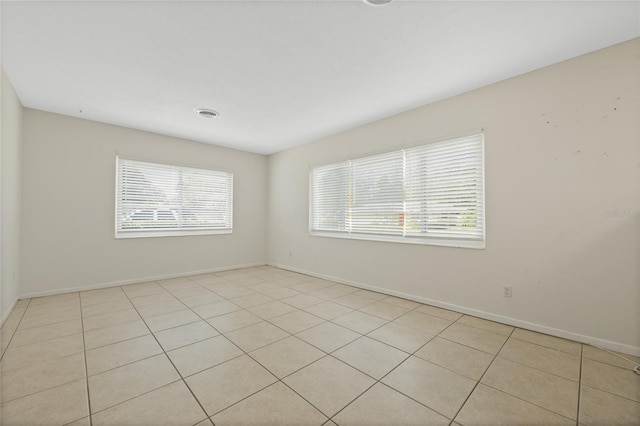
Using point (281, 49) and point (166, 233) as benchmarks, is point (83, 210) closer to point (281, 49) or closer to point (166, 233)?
point (166, 233)

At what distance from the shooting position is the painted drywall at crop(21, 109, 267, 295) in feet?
11.7

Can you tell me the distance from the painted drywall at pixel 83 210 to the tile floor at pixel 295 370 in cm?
70

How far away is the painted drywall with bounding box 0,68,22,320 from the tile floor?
331mm

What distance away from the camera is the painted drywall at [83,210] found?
3570mm

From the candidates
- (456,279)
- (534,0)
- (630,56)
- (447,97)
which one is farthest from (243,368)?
(630,56)

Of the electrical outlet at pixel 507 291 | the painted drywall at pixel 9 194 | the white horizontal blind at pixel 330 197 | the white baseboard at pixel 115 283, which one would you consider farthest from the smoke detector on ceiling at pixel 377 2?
the white baseboard at pixel 115 283

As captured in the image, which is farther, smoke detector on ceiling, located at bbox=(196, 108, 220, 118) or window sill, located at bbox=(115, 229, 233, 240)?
window sill, located at bbox=(115, 229, 233, 240)

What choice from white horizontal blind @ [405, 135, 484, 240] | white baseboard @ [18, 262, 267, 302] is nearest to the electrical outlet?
white horizontal blind @ [405, 135, 484, 240]

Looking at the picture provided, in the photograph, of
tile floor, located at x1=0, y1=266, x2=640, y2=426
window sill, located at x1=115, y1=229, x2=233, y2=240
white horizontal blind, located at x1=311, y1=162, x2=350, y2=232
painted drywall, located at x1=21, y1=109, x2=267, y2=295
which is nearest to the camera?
tile floor, located at x1=0, y1=266, x2=640, y2=426

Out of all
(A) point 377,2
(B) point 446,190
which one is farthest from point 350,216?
(A) point 377,2

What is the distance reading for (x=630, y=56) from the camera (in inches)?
86.0

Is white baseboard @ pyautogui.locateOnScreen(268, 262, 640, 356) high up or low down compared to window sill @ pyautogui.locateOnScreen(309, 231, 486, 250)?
down

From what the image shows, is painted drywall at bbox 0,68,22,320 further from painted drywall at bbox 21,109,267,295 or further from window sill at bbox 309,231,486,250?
window sill at bbox 309,231,486,250

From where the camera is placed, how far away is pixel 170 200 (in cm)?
483
